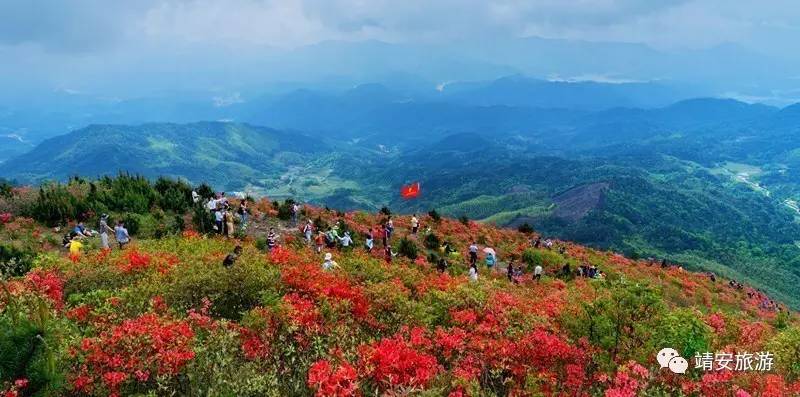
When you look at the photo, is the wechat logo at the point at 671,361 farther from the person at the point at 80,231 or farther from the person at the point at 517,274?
the person at the point at 80,231

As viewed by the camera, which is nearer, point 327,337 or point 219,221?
point 327,337

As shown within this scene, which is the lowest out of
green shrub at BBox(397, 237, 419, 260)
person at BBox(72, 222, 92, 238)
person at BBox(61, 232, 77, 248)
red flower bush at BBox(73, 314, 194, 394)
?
green shrub at BBox(397, 237, 419, 260)

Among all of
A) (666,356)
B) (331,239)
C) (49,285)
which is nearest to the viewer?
(666,356)

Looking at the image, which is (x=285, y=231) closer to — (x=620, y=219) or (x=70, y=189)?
(x=70, y=189)

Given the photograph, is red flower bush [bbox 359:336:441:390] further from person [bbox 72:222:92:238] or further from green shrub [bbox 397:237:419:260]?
green shrub [bbox 397:237:419:260]

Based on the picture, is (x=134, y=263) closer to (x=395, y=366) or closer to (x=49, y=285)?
(x=49, y=285)

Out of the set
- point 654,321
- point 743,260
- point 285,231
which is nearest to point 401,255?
point 285,231

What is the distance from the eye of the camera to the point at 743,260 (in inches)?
5212

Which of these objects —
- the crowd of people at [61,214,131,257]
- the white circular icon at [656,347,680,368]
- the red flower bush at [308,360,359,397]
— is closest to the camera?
the red flower bush at [308,360,359,397]

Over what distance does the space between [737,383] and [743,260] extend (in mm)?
145210

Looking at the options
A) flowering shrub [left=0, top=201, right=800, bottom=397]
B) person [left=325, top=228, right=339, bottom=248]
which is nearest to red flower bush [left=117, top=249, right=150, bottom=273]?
flowering shrub [left=0, top=201, right=800, bottom=397]

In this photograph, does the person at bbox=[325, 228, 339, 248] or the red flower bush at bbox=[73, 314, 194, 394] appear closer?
the red flower bush at bbox=[73, 314, 194, 394]

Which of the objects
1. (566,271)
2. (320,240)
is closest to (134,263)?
(320,240)

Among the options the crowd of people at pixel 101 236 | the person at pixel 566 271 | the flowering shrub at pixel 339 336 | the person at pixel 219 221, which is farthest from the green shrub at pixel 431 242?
the flowering shrub at pixel 339 336
